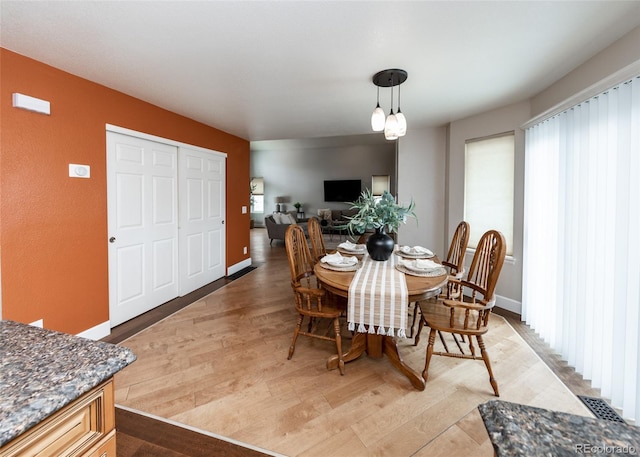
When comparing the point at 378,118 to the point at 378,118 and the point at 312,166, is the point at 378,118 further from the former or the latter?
the point at 312,166

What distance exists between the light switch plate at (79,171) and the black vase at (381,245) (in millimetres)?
2629

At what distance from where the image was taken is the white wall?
4.39m

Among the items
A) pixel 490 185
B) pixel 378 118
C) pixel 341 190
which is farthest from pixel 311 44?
pixel 341 190

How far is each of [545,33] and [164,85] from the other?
3129 mm

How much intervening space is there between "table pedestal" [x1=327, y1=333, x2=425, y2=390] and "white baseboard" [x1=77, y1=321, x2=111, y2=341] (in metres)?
2.23

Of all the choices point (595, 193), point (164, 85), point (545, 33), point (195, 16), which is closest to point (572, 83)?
point (545, 33)

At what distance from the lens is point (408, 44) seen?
1974 mm

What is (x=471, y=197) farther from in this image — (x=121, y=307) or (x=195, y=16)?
(x=121, y=307)

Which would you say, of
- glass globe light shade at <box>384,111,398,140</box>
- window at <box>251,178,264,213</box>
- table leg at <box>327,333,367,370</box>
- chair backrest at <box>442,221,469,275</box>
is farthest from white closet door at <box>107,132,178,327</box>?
window at <box>251,178,264,213</box>

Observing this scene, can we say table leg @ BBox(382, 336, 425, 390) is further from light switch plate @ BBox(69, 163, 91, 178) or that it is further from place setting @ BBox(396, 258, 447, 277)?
light switch plate @ BBox(69, 163, 91, 178)

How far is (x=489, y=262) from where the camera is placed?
6.76 ft

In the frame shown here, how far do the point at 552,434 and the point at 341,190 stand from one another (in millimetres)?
10103

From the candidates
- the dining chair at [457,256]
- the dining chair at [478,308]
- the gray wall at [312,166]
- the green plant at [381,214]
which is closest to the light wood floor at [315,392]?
the dining chair at [478,308]

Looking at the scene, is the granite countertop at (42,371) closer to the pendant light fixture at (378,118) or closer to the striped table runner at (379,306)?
the striped table runner at (379,306)
